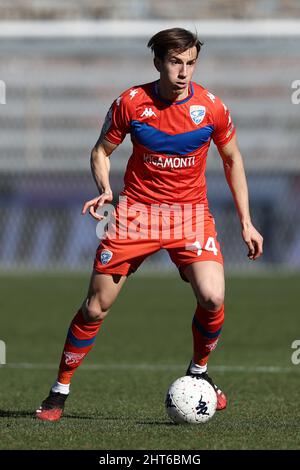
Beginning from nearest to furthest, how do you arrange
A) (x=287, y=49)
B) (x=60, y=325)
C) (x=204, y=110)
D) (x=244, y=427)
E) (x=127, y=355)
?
(x=244, y=427)
(x=204, y=110)
(x=127, y=355)
(x=60, y=325)
(x=287, y=49)

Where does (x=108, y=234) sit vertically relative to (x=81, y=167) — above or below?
above

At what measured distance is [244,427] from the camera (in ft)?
18.0

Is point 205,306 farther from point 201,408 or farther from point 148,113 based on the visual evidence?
point 148,113

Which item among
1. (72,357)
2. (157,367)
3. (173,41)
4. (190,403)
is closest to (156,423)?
(190,403)

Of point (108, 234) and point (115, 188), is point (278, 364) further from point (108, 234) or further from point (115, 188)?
point (115, 188)

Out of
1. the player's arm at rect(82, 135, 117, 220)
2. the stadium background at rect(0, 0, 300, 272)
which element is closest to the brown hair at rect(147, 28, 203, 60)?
the player's arm at rect(82, 135, 117, 220)

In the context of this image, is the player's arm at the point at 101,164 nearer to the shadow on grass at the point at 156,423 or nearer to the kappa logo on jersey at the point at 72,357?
the kappa logo on jersey at the point at 72,357

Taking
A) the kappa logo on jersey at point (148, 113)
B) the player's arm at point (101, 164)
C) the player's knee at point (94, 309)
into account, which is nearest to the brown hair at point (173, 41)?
the kappa logo on jersey at point (148, 113)

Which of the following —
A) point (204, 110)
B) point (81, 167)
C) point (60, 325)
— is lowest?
point (81, 167)

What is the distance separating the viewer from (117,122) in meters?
5.95

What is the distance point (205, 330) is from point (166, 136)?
1.16 m

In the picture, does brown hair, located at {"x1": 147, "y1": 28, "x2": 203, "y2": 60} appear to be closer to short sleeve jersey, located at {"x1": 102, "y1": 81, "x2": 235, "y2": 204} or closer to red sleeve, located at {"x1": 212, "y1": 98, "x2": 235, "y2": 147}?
short sleeve jersey, located at {"x1": 102, "y1": 81, "x2": 235, "y2": 204}

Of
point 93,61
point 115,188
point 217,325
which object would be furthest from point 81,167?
point 217,325

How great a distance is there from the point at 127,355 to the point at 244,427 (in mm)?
4287
